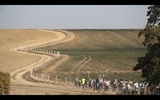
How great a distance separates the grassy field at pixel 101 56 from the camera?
41.2 metres

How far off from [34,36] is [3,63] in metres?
39.0

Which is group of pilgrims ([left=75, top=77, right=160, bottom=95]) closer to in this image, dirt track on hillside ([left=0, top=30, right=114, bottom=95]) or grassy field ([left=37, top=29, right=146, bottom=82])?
dirt track on hillside ([left=0, top=30, right=114, bottom=95])

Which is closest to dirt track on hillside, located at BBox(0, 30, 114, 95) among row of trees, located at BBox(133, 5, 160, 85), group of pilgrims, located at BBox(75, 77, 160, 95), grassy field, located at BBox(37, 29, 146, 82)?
group of pilgrims, located at BBox(75, 77, 160, 95)

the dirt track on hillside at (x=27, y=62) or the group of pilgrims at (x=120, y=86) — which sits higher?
the dirt track on hillside at (x=27, y=62)

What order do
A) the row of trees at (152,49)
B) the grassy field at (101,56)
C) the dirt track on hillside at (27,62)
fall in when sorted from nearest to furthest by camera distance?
1. the row of trees at (152,49)
2. the dirt track on hillside at (27,62)
3. the grassy field at (101,56)

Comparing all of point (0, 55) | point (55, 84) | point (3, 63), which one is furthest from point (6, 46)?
point (55, 84)

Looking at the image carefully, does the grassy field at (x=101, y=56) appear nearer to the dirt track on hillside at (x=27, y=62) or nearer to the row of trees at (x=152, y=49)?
the dirt track on hillside at (x=27, y=62)

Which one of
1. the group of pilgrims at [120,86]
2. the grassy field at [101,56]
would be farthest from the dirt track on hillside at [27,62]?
the grassy field at [101,56]

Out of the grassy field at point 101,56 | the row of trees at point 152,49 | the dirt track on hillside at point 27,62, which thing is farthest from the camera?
the grassy field at point 101,56

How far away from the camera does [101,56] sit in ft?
183

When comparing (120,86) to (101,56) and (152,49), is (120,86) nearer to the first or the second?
(152,49)

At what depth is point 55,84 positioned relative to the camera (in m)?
33.0

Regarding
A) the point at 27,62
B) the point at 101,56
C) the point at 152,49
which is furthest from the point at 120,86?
the point at 101,56
